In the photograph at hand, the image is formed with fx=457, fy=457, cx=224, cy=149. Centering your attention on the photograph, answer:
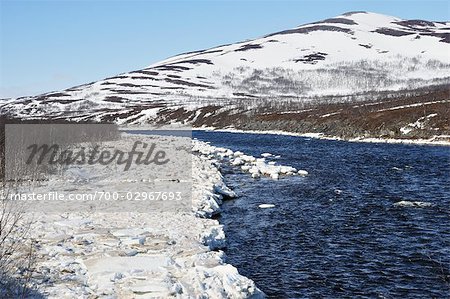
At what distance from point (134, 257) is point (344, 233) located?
7098mm

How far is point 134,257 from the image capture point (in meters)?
11.0

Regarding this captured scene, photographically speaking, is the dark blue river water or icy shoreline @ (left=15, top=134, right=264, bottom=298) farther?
the dark blue river water

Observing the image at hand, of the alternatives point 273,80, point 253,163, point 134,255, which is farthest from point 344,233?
point 273,80

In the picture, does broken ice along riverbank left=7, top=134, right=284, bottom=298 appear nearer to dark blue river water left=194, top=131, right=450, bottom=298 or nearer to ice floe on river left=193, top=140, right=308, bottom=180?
dark blue river water left=194, top=131, right=450, bottom=298

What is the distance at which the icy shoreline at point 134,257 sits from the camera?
29.9 feet

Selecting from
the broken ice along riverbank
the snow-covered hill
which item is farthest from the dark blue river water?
the snow-covered hill

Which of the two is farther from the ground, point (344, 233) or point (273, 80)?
point (273, 80)

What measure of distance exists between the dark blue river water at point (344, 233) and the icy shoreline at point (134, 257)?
1.26 metres

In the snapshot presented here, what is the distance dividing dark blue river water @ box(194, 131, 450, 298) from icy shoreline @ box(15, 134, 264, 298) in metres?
1.26

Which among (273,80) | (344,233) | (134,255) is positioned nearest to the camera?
(134,255)

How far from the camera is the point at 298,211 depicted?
17.7 m

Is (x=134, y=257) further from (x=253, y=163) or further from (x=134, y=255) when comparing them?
(x=253, y=163)

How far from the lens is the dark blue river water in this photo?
428 inches

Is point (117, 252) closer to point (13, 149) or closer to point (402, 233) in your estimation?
point (402, 233)
